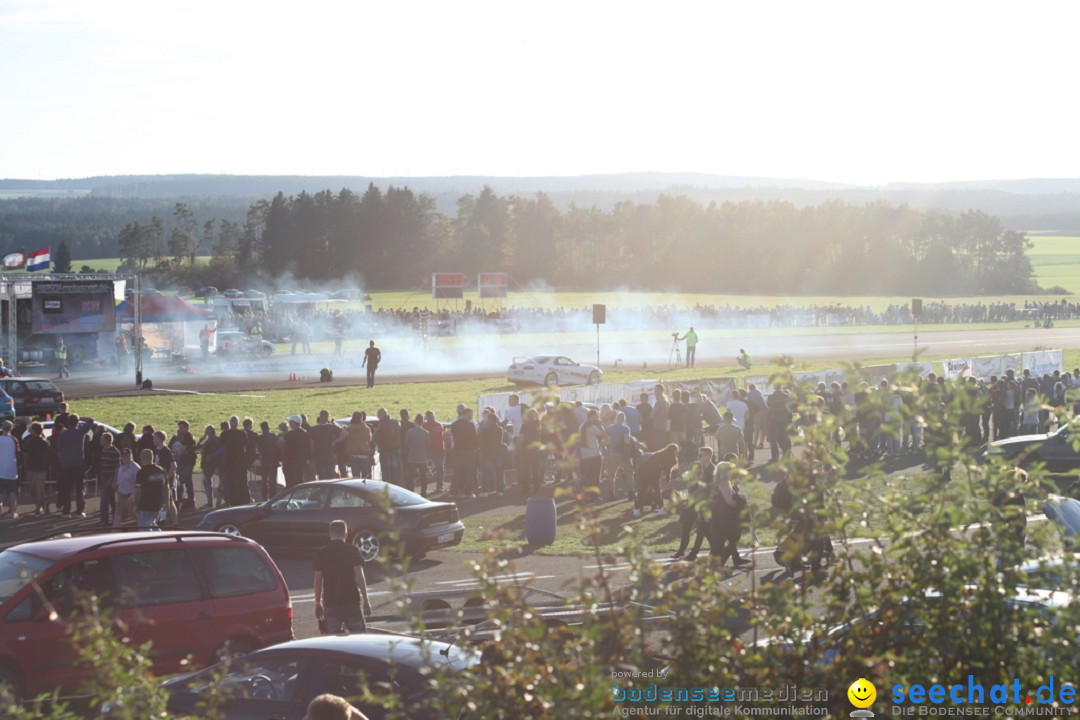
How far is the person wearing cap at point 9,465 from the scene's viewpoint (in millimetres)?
19797

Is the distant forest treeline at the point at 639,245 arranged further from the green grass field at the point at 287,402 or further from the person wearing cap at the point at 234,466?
the person wearing cap at the point at 234,466

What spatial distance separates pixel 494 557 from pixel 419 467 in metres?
17.3

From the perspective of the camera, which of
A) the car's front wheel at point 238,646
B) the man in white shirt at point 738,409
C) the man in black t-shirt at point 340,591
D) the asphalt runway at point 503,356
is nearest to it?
the car's front wheel at point 238,646

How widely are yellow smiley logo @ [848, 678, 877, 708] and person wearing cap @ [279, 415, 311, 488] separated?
16.6m

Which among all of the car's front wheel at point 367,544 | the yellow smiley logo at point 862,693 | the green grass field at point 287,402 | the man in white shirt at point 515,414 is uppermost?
the yellow smiley logo at point 862,693

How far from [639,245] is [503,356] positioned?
240 feet

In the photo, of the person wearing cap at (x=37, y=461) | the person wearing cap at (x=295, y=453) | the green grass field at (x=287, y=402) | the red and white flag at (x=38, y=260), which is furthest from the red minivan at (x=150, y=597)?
the red and white flag at (x=38, y=260)

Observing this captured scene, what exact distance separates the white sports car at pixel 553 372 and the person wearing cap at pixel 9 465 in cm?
2472

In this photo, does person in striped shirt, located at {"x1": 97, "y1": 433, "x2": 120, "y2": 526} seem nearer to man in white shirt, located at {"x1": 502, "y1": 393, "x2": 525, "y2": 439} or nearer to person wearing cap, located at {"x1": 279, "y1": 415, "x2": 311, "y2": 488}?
person wearing cap, located at {"x1": 279, "y1": 415, "x2": 311, "y2": 488}

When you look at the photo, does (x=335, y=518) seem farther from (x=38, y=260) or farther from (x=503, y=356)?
(x=503, y=356)

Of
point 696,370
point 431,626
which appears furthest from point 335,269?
point 431,626

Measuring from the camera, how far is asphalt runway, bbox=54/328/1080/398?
45344mm

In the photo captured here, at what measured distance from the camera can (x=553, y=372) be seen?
4388cm

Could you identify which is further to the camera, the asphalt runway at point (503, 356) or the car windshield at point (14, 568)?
the asphalt runway at point (503, 356)
